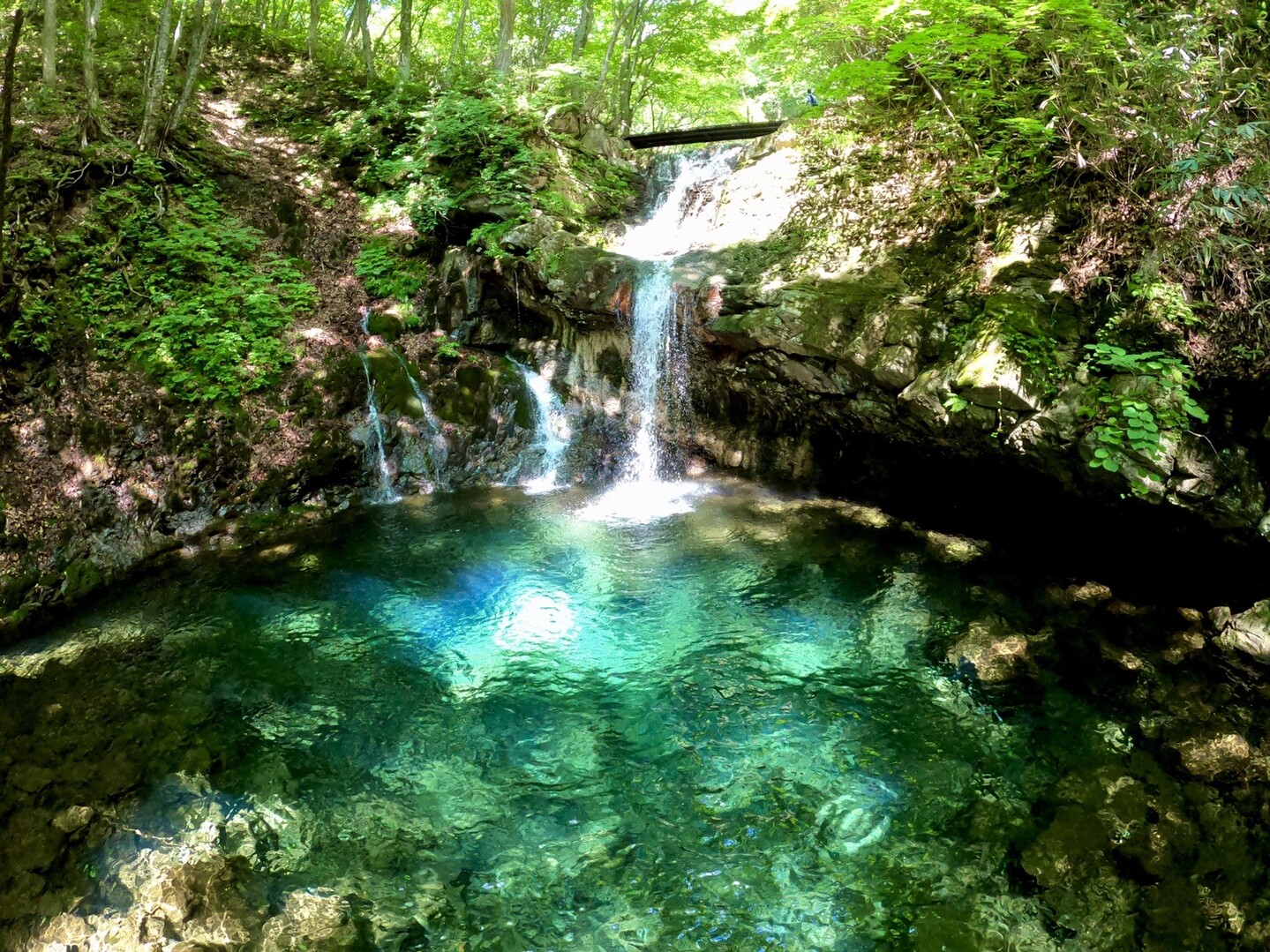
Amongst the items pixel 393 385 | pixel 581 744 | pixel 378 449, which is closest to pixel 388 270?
pixel 393 385

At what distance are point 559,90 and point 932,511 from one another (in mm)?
10737

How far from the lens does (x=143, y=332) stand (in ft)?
27.2

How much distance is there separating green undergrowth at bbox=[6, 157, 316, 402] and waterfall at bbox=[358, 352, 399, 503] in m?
1.20

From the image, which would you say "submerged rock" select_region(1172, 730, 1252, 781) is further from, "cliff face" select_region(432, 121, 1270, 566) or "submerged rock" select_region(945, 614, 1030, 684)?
"cliff face" select_region(432, 121, 1270, 566)

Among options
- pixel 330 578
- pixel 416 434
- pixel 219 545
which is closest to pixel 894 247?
pixel 416 434

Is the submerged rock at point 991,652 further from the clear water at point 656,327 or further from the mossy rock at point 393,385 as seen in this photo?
the mossy rock at point 393,385

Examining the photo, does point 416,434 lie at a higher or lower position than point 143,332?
lower

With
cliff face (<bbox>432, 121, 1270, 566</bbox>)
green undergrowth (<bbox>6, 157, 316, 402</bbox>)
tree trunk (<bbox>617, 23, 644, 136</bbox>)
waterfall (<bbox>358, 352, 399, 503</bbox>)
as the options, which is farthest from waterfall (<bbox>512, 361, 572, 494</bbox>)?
tree trunk (<bbox>617, 23, 644, 136</bbox>)

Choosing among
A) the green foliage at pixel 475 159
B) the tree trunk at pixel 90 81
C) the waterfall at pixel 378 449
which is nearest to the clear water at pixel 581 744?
the waterfall at pixel 378 449

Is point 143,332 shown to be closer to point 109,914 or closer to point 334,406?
point 334,406

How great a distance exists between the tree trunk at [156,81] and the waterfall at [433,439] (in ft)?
18.0

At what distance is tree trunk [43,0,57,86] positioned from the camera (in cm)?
953

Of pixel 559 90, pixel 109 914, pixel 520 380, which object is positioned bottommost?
pixel 109 914

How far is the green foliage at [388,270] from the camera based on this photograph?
10680 mm
